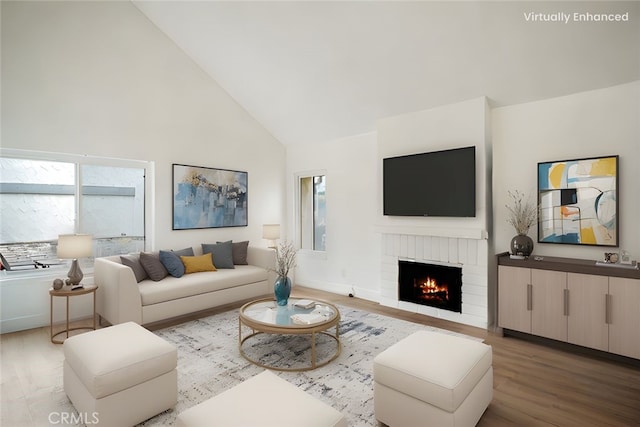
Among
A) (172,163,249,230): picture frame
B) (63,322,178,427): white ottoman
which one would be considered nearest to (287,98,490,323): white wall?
(172,163,249,230): picture frame

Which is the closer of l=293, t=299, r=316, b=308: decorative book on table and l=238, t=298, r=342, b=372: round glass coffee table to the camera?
l=238, t=298, r=342, b=372: round glass coffee table

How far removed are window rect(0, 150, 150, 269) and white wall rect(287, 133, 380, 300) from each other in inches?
110

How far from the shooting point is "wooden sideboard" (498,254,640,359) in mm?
2910

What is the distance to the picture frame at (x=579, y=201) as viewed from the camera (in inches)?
130

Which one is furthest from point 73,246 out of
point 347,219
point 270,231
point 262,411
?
point 347,219

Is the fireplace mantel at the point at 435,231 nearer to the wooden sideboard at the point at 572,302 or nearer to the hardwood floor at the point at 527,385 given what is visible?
the wooden sideboard at the point at 572,302

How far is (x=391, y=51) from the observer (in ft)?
12.3

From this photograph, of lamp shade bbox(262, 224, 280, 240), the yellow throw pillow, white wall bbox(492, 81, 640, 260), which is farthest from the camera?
lamp shade bbox(262, 224, 280, 240)

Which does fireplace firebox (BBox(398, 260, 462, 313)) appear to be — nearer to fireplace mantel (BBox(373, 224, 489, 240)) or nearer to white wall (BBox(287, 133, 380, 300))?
fireplace mantel (BBox(373, 224, 489, 240))

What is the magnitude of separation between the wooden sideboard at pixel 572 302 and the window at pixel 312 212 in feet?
10.1

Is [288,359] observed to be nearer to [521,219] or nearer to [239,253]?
[239,253]

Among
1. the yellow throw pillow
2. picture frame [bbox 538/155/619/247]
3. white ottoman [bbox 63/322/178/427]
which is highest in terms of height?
picture frame [bbox 538/155/619/247]

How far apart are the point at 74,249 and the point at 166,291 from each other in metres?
1.03

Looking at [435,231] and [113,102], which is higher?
[113,102]
